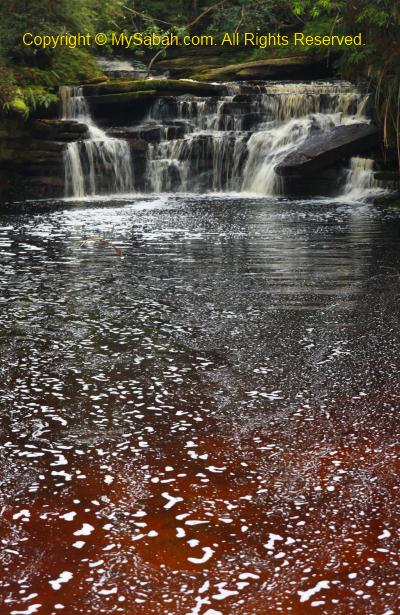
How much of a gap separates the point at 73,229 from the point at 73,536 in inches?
449

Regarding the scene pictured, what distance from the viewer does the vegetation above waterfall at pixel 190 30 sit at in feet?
56.5

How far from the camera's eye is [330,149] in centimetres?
1961

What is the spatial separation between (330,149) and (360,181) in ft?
3.45

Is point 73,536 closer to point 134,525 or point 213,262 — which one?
point 134,525

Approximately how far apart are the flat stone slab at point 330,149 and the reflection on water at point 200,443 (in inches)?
405

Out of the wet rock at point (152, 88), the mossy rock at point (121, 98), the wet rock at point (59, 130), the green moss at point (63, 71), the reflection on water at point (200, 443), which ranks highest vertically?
the green moss at point (63, 71)

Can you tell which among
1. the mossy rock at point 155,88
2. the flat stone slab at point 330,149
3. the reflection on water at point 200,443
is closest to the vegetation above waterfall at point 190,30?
the mossy rock at point 155,88

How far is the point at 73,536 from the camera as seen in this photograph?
362 centimetres

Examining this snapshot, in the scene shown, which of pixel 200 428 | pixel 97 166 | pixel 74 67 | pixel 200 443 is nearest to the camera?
pixel 200 443

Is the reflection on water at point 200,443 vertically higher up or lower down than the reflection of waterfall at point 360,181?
lower down

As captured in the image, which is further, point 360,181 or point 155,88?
point 155,88

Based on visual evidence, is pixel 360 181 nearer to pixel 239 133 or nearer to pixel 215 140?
pixel 239 133

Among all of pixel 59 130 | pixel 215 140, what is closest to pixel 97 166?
pixel 59 130

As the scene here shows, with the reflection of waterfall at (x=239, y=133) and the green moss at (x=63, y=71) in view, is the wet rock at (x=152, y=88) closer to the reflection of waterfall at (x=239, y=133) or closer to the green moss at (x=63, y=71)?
the reflection of waterfall at (x=239, y=133)
